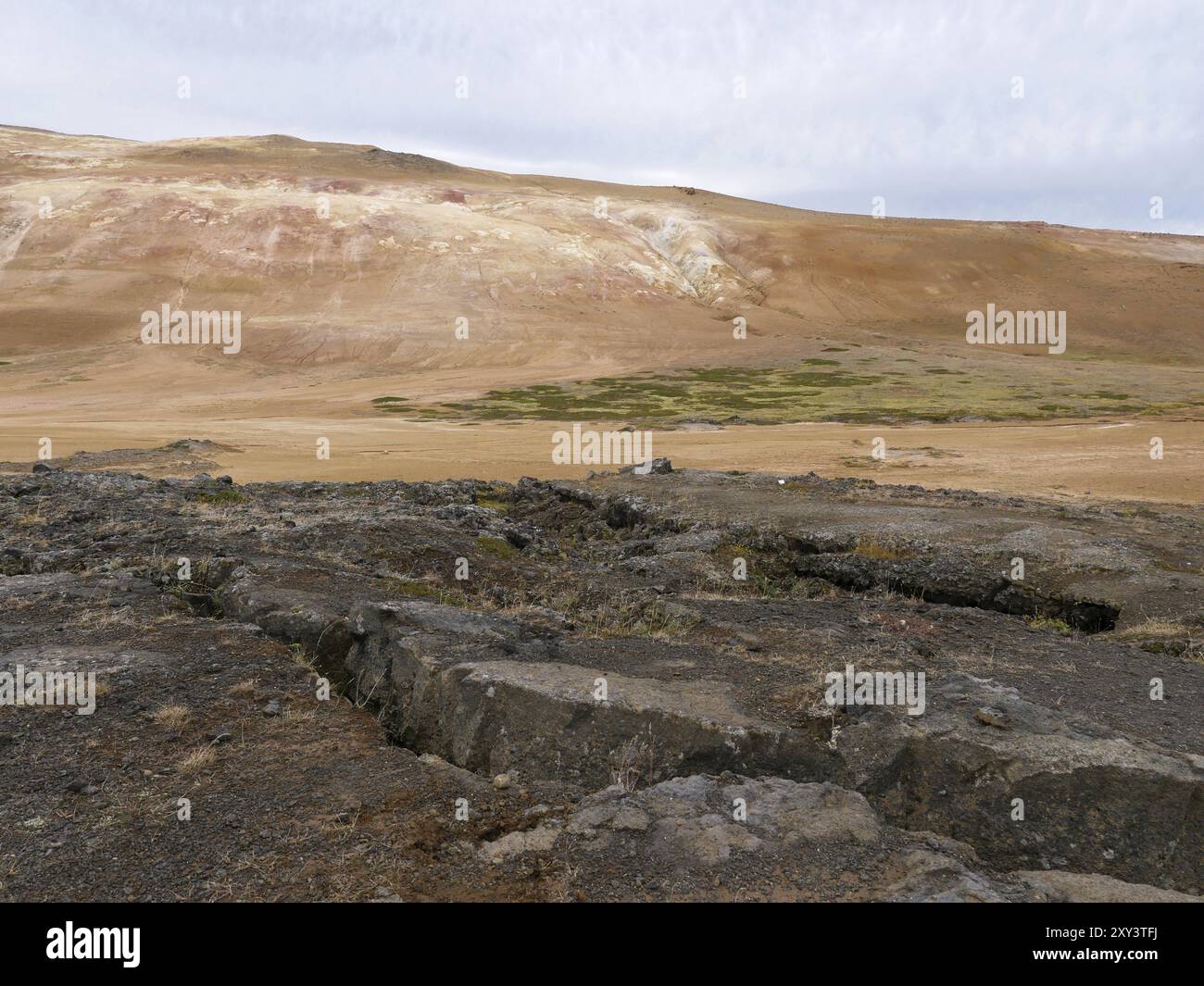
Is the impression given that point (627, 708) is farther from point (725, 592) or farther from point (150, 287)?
point (150, 287)

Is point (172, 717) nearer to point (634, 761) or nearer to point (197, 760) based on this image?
point (197, 760)

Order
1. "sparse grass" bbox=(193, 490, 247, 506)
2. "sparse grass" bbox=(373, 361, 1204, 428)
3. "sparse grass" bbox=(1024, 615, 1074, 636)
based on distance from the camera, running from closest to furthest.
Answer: "sparse grass" bbox=(1024, 615, 1074, 636) < "sparse grass" bbox=(193, 490, 247, 506) < "sparse grass" bbox=(373, 361, 1204, 428)

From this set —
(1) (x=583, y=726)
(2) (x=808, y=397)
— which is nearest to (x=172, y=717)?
(1) (x=583, y=726)

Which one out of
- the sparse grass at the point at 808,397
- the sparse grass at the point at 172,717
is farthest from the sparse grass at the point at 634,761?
the sparse grass at the point at 808,397

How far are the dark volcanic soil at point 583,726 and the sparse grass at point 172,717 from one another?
0.07 feet

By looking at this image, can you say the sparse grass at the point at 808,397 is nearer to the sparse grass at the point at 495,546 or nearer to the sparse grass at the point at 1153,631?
the sparse grass at the point at 495,546

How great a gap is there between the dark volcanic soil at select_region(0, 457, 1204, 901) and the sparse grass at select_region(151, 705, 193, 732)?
2cm

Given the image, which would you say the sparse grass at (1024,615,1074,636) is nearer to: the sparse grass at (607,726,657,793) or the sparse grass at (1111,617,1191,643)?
the sparse grass at (1111,617,1191,643)

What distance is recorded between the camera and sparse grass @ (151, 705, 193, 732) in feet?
20.5

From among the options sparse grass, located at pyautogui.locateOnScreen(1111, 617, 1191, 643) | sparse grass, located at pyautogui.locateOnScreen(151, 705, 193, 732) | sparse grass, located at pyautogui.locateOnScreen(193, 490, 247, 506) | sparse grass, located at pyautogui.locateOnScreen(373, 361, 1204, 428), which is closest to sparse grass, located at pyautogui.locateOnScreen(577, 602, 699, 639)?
sparse grass, located at pyautogui.locateOnScreen(151, 705, 193, 732)

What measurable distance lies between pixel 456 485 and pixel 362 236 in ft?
256

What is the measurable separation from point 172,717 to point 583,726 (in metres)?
3.10

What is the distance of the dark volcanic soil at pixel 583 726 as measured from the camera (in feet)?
15.5

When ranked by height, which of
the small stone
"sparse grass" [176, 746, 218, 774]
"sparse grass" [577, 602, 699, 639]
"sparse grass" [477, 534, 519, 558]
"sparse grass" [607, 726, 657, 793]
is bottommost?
"sparse grass" [607, 726, 657, 793]
